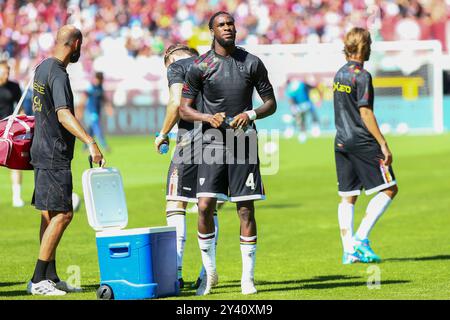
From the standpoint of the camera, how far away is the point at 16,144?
9367 millimetres

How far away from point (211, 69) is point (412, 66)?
26.5 meters

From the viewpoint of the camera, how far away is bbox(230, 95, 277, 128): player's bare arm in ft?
28.6

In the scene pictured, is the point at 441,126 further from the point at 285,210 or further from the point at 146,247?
the point at 146,247

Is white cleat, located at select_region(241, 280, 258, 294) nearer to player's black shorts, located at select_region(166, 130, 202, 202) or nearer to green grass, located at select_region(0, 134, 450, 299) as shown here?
green grass, located at select_region(0, 134, 450, 299)

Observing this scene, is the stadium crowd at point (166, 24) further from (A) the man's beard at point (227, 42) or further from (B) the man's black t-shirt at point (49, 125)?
(A) the man's beard at point (227, 42)

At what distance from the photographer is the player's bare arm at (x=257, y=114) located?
872cm

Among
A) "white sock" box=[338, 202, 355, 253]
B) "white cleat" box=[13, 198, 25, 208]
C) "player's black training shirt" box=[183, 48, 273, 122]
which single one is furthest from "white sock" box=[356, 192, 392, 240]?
"white cleat" box=[13, 198, 25, 208]

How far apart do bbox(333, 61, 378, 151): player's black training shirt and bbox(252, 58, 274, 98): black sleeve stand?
2.34 metres

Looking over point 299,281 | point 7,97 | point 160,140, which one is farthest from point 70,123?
point 7,97

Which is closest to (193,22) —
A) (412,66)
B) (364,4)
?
(364,4)

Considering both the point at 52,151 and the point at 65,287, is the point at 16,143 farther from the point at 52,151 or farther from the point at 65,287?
the point at 65,287

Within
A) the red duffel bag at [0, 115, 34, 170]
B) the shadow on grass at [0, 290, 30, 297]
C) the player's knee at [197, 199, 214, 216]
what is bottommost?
the shadow on grass at [0, 290, 30, 297]

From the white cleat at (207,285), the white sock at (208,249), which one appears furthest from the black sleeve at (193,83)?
the white cleat at (207,285)

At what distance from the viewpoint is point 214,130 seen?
9.02 meters
